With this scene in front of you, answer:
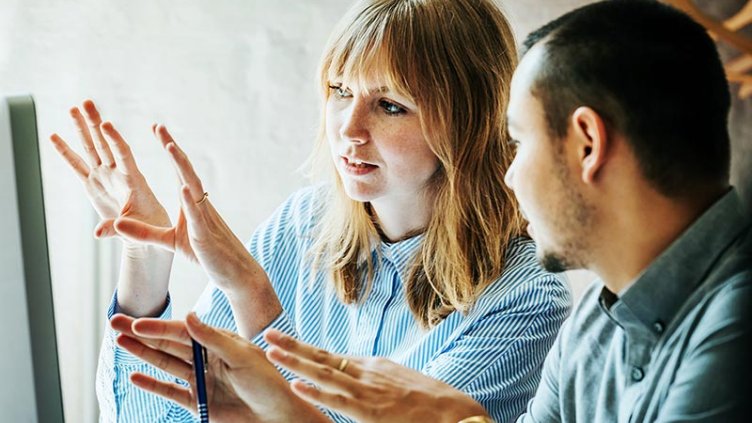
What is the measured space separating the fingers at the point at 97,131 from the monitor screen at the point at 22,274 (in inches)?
13.1

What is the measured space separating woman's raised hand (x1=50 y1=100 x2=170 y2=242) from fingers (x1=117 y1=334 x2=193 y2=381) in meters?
0.24

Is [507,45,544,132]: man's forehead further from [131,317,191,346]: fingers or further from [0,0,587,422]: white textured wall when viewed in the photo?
[0,0,587,422]: white textured wall

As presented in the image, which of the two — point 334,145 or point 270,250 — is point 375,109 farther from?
point 270,250

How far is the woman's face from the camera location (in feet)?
4.76

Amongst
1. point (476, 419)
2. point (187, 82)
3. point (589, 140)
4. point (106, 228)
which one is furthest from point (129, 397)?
point (187, 82)

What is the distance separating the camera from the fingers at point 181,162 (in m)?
1.25

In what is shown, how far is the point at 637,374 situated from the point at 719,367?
0.37 ft

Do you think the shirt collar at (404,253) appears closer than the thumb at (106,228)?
No

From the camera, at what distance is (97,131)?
1393 mm

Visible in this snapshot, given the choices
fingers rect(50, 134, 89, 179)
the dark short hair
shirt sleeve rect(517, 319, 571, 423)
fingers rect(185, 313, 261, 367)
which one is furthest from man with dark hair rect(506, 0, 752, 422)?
fingers rect(50, 134, 89, 179)

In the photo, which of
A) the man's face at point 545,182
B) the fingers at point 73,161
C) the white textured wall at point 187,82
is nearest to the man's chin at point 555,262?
the man's face at point 545,182

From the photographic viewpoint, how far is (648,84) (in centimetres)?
92

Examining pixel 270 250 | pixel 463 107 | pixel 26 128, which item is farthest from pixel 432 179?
pixel 26 128

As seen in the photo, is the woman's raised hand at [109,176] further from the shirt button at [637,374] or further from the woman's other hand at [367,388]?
the shirt button at [637,374]
